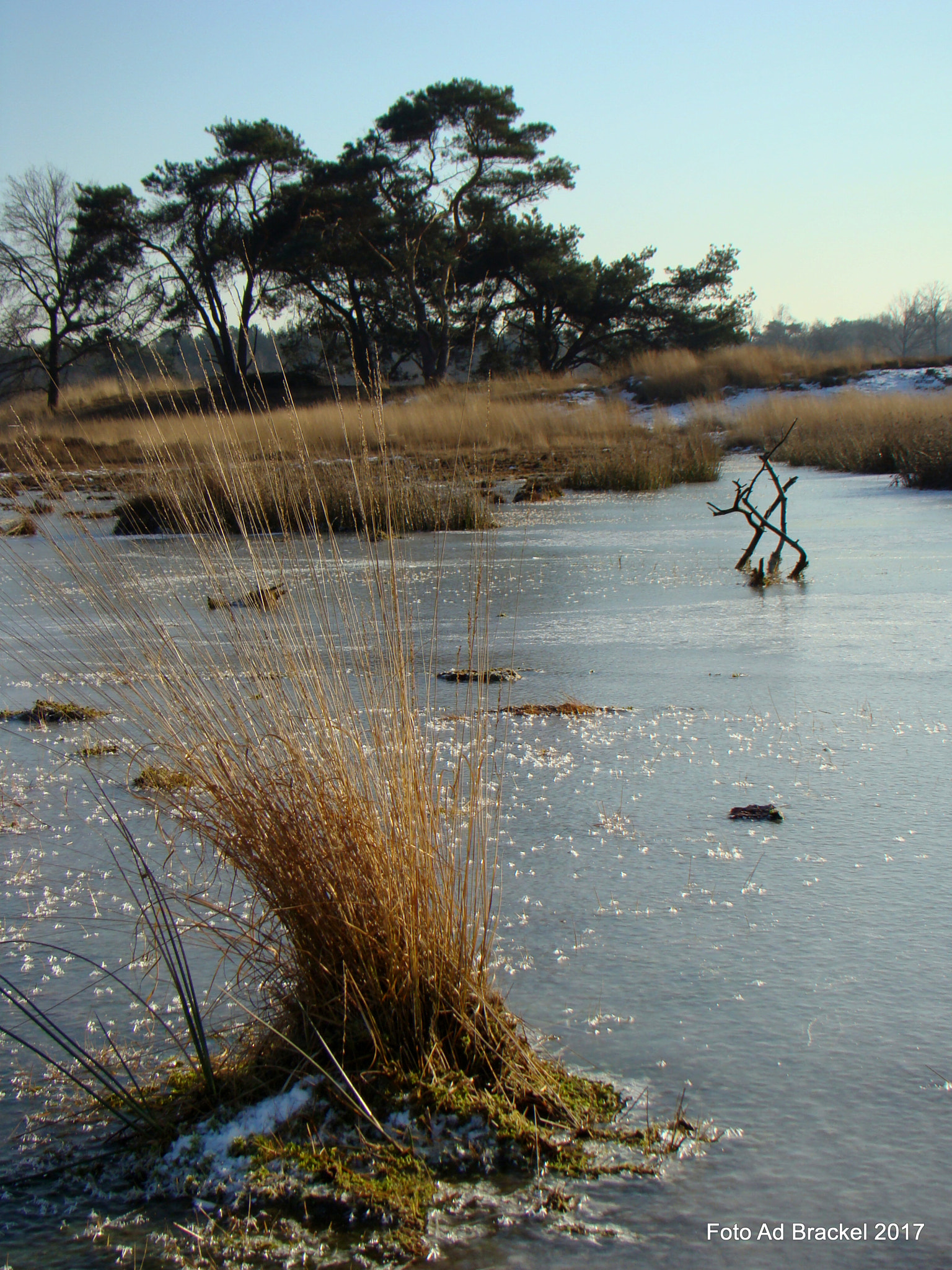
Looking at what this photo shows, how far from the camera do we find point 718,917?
2641 millimetres

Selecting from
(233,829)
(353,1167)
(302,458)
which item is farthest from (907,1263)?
(302,458)

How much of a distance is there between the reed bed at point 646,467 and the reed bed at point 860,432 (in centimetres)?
230

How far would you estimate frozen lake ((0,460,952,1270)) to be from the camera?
1.70 m

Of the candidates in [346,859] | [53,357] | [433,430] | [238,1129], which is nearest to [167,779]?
[346,859]

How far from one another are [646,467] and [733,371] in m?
14.2

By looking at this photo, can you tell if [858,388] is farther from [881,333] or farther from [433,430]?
[881,333]

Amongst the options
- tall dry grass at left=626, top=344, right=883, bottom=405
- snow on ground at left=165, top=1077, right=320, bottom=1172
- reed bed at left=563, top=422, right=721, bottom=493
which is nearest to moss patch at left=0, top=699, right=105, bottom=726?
snow on ground at left=165, top=1077, right=320, bottom=1172

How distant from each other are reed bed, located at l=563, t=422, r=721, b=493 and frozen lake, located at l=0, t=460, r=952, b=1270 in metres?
10.6

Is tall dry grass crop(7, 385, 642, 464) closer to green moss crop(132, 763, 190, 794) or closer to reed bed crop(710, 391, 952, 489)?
reed bed crop(710, 391, 952, 489)

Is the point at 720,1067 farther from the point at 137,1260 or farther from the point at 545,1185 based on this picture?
the point at 137,1260

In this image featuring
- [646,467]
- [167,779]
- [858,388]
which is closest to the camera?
[167,779]

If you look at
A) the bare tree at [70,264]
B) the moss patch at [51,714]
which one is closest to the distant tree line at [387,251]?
the bare tree at [70,264]

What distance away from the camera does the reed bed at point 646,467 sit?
16438mm

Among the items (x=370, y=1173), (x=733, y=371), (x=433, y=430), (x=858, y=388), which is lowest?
(x=370, y=1173)
